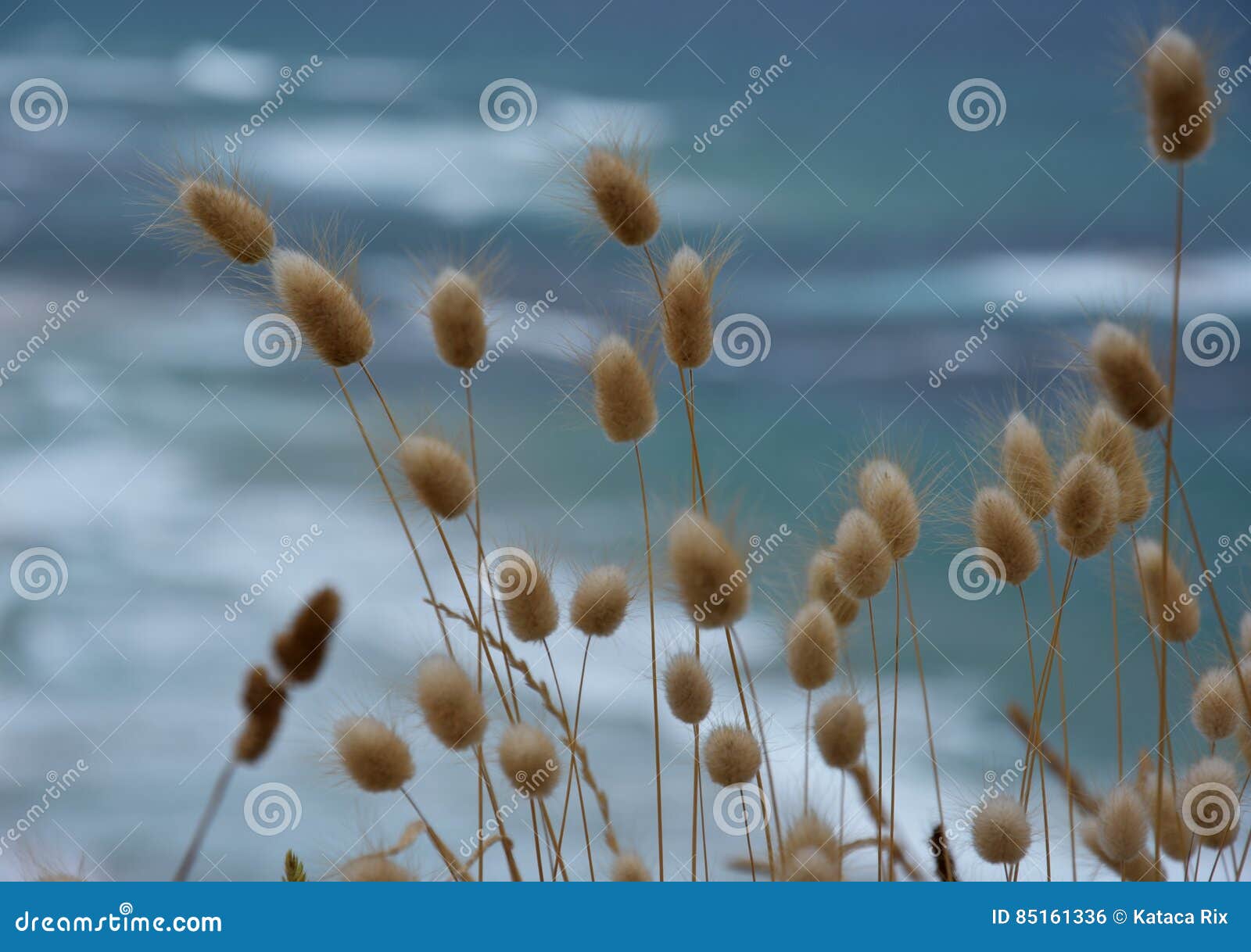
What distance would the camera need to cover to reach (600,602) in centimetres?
86

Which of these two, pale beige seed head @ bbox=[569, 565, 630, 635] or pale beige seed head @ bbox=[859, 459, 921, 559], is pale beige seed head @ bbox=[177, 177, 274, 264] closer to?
pale beige seed head @ bbox=[569, 565, 630, 635]

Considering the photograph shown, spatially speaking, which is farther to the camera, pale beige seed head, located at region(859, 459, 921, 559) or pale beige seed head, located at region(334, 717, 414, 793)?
pale beige seed head, located at region(859, 459, 921, 559)

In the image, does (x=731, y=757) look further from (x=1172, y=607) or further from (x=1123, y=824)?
(x=1172, y=607)

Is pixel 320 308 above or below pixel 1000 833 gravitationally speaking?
above

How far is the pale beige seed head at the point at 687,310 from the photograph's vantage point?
90cm

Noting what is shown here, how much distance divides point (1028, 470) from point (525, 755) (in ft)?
1.87

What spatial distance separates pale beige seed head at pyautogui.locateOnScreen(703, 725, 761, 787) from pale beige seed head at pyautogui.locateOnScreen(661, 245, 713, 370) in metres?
0.35

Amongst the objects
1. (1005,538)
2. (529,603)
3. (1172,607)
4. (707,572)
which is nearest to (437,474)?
(529,603)

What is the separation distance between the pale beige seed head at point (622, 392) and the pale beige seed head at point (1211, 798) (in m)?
0.67

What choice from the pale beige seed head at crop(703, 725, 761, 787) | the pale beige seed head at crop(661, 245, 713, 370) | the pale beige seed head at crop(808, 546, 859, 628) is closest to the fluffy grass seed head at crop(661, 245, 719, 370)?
the pale beige seed head at crop(661, 245, 713, 370)

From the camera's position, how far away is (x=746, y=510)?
0.93 m

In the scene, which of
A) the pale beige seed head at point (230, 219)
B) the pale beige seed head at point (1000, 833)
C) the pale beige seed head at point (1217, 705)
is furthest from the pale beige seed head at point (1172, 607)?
the pale beige seed head at point (230, 219)

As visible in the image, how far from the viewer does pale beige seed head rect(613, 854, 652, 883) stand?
34.0 inches

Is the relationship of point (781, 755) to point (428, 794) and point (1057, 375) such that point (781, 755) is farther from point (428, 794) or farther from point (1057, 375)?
point (1057, 375)
